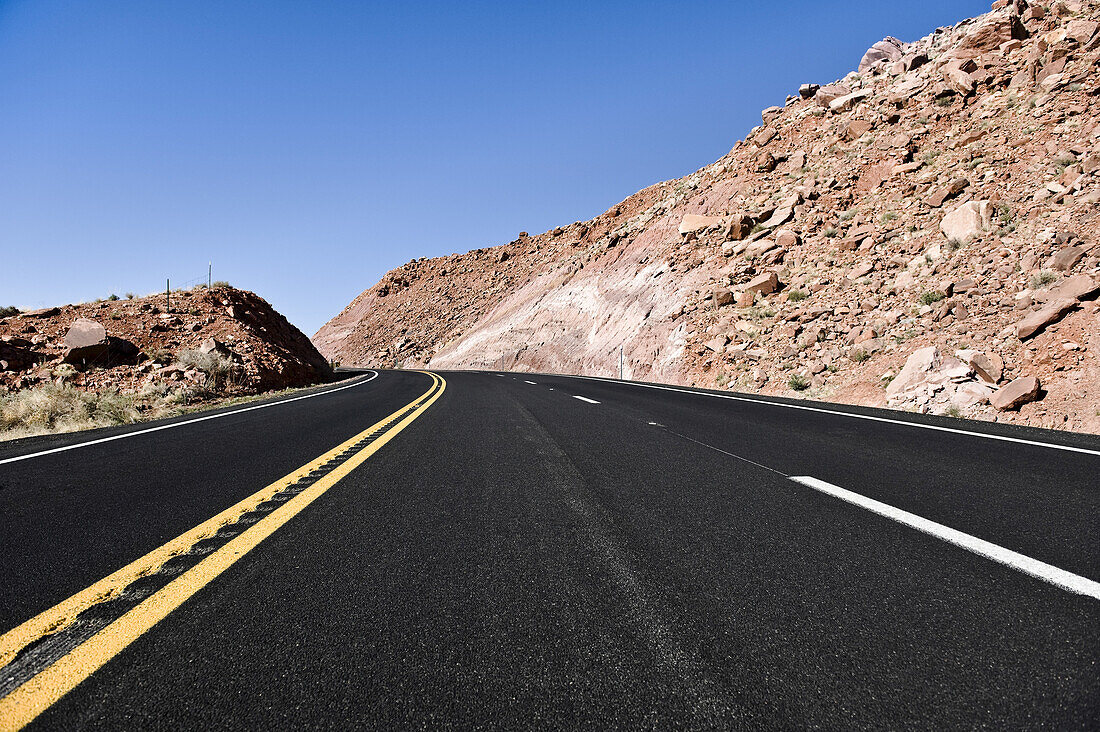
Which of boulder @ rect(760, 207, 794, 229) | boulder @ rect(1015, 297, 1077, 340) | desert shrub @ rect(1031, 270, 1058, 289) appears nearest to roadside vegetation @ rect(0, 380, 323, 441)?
boulder @ rect(1015, 297, 1077, 340)

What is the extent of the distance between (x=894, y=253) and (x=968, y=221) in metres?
2.28

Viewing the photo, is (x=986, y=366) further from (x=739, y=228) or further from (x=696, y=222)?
(x=696, y=222)

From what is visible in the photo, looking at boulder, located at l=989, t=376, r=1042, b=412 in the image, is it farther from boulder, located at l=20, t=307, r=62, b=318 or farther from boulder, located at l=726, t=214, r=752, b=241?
boulder, located at l=20, t=307, r=62, b=318

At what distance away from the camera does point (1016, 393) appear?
9422mm

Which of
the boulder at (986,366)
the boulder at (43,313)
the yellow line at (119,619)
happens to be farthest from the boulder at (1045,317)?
the boulder at (43,313)

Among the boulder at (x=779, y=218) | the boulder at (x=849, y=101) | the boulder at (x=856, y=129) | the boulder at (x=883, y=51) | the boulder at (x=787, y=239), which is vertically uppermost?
the boulder at (x=883, y=51)

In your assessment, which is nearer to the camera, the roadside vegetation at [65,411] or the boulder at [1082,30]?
the roadside vegetation at [65,411]

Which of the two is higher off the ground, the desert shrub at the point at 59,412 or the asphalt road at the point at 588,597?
the desert shrub at the point at 59,412

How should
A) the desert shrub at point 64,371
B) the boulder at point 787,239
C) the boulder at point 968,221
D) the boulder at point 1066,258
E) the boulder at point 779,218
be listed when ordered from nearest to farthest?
1. the boulder at point 1066,258
2. the desert shrub at point 64,371
3. the boulder at point 968,221
4. the boulder at point 787,239
5. the boulder at point 779,218

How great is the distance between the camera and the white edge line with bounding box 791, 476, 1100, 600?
228 centimetres

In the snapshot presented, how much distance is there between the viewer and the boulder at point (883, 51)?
3741cm

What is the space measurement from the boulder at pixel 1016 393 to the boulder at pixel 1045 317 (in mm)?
1605

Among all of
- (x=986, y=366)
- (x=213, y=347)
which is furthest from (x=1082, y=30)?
(x=213, y=347)

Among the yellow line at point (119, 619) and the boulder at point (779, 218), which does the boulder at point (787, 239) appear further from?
the yellow line at point (119, 619)
